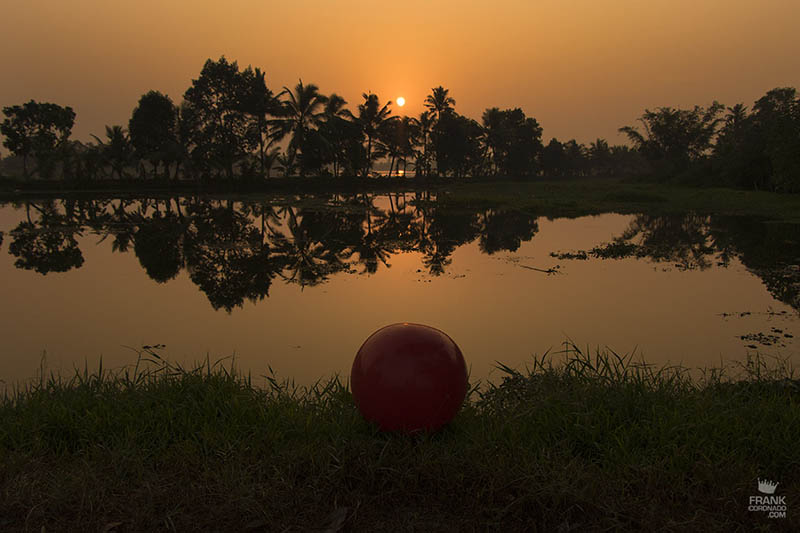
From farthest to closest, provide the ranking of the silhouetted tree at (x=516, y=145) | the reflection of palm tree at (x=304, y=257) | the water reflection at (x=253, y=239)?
the silhouetted tree at (x=516, y=145) → the water reflection at (x=253, y=239) → the reflection of palm tree at (x=304, y=257)

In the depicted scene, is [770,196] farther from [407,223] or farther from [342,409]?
[342,409]

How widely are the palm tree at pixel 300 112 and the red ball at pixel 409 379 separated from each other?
137ft

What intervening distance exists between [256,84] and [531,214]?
108 ft

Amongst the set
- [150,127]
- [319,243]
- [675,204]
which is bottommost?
[319,243]

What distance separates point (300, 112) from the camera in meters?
41.9

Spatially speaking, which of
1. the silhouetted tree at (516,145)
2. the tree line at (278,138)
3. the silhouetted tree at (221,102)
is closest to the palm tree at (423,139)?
the tree line at (278,138)

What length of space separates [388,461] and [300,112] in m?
42.8

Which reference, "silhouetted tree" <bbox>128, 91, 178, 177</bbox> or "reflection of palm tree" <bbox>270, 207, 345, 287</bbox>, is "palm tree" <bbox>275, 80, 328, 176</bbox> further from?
"reflection of palm tree" <bbox>270, 207, 345, 287</bbox>

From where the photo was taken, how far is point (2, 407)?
400 centimetres

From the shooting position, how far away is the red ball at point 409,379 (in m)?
3.35

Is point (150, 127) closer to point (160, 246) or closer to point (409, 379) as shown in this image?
point (160, 246)

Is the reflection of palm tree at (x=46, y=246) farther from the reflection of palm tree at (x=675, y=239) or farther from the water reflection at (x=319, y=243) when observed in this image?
the reflection of palm tree at (x=675, y=239)

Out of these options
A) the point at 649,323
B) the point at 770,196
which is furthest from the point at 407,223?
the point at 770,196

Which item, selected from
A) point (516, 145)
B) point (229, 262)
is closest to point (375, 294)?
point (229, 262)
